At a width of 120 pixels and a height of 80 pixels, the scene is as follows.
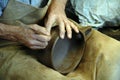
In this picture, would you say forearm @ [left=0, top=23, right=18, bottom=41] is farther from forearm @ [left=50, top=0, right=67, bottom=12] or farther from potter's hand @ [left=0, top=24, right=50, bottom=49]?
forearm @ [left=50, top=0, right=67, bottom=12]

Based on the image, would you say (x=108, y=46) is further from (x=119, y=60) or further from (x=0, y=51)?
(x=0, y=51)

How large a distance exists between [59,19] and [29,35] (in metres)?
0.17

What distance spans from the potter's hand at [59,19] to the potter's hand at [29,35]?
0.16ft

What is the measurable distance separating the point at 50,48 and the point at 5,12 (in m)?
0.27

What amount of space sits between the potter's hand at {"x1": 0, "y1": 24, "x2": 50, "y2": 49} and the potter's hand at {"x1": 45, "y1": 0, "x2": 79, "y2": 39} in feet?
0.16

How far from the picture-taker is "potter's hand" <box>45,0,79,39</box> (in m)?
1.18

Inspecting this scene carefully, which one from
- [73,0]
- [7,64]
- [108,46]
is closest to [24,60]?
[7,64]

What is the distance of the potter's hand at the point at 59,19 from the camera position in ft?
3.87

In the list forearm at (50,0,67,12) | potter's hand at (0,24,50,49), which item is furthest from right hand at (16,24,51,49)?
forearm at (50,0,67,12)

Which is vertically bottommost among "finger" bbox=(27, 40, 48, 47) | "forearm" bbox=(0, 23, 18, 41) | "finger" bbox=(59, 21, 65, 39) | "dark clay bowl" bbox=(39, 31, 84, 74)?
"dark clay bowl" bbox=(39, 31, 84, 74)

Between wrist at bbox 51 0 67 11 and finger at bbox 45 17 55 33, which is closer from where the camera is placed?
finger at bbox 45 17 55 33

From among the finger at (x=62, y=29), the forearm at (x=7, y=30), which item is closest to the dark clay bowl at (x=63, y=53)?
the finger at (x=62, y=29)

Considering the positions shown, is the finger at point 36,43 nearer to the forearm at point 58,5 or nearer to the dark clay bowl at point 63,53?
the dark clay bowl at point 63,53

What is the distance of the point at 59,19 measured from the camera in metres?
1.25
